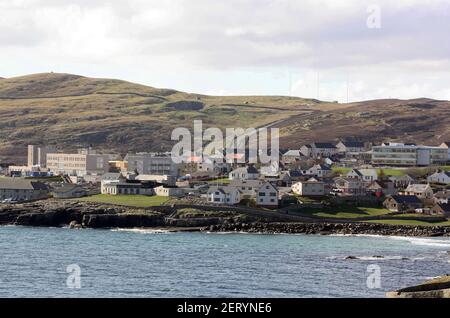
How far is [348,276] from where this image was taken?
56.3 metres

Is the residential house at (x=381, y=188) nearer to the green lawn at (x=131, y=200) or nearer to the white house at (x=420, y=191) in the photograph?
the white house at (x=420, y=191)

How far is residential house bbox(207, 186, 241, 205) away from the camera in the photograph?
105 metres

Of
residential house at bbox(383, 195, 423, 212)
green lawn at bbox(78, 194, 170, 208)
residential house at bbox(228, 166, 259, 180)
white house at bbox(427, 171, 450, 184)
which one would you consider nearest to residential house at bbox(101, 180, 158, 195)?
green lawn at bbox(78, 194, 170, 208)

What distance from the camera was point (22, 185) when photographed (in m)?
122

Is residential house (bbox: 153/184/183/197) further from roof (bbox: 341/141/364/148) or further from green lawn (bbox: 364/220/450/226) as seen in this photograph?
roof (bbox: 341/141/364/148)

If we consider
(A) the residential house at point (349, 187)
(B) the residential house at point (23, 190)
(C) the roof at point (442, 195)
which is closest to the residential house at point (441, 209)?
(C) the roof at point (442, 195)

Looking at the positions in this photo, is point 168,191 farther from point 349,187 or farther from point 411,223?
point 411,223

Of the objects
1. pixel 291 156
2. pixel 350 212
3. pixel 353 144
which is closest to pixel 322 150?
pixel 353 144

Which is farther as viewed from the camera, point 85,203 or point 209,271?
point 85,203

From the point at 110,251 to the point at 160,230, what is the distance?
2329cm

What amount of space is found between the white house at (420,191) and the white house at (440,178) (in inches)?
375

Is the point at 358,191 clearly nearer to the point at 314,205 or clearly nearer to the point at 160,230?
the point at 314,205

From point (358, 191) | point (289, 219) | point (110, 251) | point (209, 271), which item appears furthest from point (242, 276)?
point (358, 191)
